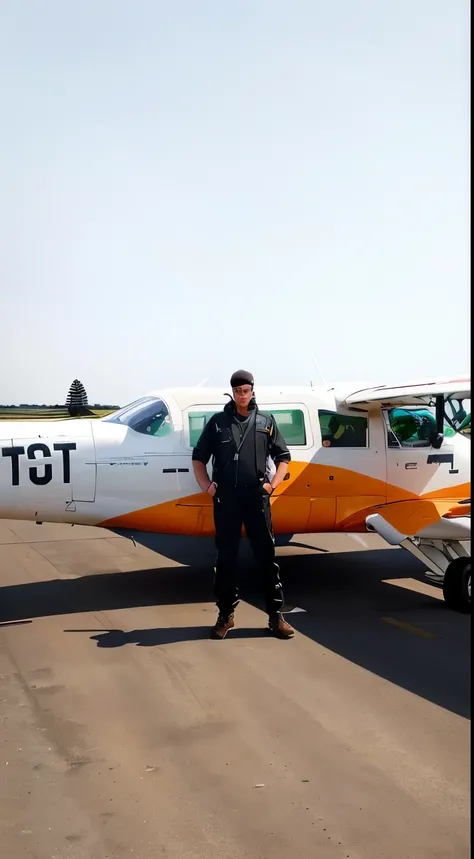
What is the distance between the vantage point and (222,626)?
6535mm

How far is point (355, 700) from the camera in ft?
16.8

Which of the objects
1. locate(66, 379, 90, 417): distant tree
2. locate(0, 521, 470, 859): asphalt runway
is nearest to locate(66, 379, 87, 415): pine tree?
locate(66, 379, 90, 417): distant tree

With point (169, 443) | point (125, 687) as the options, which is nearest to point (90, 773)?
point (125, 687)

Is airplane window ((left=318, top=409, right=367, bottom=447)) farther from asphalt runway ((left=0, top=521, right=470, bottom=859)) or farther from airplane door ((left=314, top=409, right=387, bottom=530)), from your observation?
asphalt runway ((left=0, top=521, right=470, bottom=859))

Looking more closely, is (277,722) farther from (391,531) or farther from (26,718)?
(391,531)

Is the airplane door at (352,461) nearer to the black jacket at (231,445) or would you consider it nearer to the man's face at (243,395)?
the black jacket at (231,445)

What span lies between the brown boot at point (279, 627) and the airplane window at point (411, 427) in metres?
2.78

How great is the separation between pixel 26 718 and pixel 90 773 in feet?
3.03

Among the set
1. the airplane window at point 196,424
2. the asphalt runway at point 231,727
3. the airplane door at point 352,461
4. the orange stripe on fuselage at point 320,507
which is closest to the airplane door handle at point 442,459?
the orange stripe on fuselage at point 320,507

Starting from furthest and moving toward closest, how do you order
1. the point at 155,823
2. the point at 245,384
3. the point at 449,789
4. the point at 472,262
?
1. the point at 245,384
2. the point at 449,789
3. the point at 155,823
4. the point at 472,262

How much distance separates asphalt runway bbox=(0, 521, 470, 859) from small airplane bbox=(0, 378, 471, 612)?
0.79 metres

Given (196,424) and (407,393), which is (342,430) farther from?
(196,424)

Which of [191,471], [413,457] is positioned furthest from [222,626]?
[413,457]

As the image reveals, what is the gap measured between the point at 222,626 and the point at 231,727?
1829 mm
